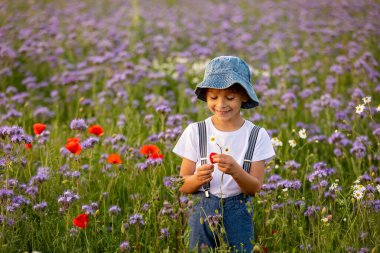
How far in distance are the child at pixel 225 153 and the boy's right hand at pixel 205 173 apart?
80 millimetres

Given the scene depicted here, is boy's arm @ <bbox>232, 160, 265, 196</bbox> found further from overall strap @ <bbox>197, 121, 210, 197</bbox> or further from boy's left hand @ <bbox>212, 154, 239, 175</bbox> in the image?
overall strap @ <bbox>197, 121, 210, 197</bbox>

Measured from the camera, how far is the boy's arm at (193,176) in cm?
255

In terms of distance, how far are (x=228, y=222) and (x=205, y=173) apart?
0.37 metres

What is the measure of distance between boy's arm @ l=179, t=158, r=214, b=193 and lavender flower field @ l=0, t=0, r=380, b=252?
0.30 ft

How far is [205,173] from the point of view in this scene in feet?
8.37

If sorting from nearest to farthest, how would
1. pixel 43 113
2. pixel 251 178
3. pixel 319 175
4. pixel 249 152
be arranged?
pixel 251 178, pixel 249 152, pixel 319 175, pixel 43 113

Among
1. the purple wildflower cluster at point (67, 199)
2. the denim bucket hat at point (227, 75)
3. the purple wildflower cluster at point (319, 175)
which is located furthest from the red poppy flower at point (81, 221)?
the purple wildflower cluster at point (319, 175)

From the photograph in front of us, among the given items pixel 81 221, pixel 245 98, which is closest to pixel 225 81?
pixel 245 98

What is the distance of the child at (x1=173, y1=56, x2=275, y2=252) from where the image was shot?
2.71m

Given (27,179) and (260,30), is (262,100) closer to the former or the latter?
(27,179)

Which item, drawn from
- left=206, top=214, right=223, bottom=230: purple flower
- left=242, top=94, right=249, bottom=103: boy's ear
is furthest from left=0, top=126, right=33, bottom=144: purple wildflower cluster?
left=242, top=94, right=249, bottom=103: boy's ear

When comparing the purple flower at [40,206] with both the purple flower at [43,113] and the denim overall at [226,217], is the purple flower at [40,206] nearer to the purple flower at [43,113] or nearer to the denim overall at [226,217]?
the denim overall at [226,217]

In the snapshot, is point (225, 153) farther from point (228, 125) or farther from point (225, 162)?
point (225, 162)

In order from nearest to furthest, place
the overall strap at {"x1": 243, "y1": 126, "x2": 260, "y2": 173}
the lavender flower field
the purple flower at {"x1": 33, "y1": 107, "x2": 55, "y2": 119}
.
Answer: the overall strap at {"x1": 243, "y1": 126, "x2": 260, "y2": 173}, the lavender flower field, the purple flower at {"x1": 33, "y1": 107, "x2": 55, "y2": 119}
